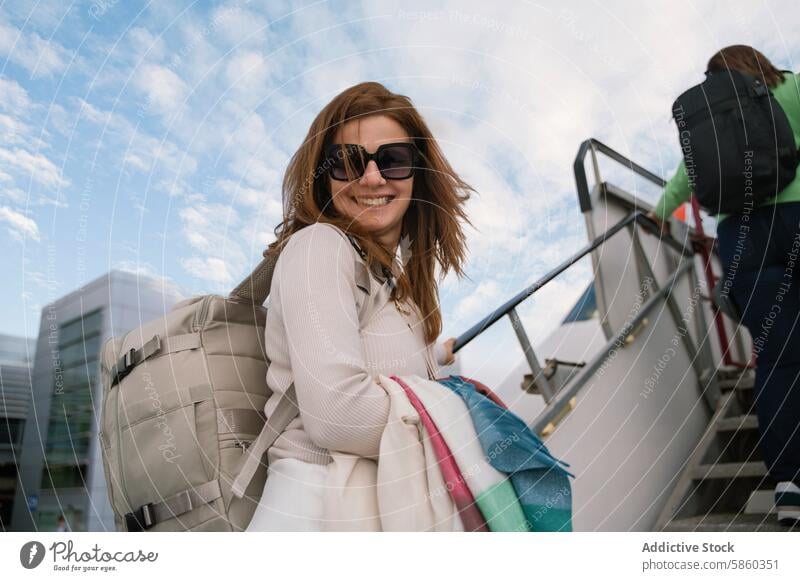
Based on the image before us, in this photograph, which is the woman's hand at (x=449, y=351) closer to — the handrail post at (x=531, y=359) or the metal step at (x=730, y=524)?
the handrail post at (x=531, y=359)

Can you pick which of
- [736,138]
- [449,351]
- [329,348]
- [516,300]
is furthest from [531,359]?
[329,348]

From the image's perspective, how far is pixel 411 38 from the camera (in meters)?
1.02

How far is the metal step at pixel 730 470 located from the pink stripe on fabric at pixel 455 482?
3.23ft

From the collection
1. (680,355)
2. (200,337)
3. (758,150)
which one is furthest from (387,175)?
(680,355)

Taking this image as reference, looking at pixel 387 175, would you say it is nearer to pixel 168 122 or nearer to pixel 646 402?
pixel 168 122

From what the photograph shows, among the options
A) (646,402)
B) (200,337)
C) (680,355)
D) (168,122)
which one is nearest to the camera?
(200,337)

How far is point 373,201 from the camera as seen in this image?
79 centimetres

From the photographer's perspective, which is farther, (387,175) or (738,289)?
(738,289)

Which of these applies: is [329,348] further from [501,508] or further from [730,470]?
[730,470]

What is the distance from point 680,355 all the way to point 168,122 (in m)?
1.59

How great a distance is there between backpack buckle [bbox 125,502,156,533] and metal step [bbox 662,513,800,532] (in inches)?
39.1

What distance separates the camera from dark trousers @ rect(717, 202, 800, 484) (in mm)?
1115

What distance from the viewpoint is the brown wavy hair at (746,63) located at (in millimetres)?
1085
